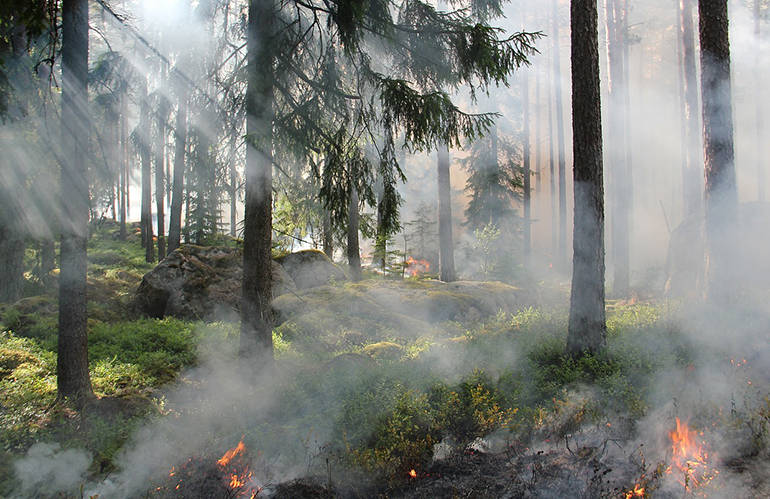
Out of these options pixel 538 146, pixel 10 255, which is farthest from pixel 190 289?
pixel 538 146

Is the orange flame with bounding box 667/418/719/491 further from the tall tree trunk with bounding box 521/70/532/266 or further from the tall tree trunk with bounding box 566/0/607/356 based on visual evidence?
the tall tree trunk with bounding box 521/70/532/266

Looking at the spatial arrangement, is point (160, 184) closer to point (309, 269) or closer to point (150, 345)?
point (309, 269)

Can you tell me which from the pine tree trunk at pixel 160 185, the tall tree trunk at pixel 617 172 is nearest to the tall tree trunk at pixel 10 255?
the pine tree trunk at pixel 160 185

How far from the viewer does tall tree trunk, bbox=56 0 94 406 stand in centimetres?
562

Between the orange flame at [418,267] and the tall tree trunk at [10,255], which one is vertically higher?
the tall tree trunk at [10,255]

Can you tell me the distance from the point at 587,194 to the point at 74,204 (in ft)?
26.3

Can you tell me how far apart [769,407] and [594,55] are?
231 inches

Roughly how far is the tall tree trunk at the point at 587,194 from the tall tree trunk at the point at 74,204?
7.71 metres

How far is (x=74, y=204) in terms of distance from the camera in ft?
18.6

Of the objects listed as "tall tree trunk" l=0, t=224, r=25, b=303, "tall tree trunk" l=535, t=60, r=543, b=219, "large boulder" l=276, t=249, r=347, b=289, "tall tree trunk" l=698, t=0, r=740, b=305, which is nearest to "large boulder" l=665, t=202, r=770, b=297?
"tall tree trunk" l=698, t=0, r=740, b=305

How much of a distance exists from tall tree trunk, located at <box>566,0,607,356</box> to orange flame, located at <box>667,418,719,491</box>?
2235mm

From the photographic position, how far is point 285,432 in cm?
541

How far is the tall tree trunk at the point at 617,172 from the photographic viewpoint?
49.5ft

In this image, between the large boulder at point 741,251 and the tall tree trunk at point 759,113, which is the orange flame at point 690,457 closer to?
the large boulder at point 741,251
